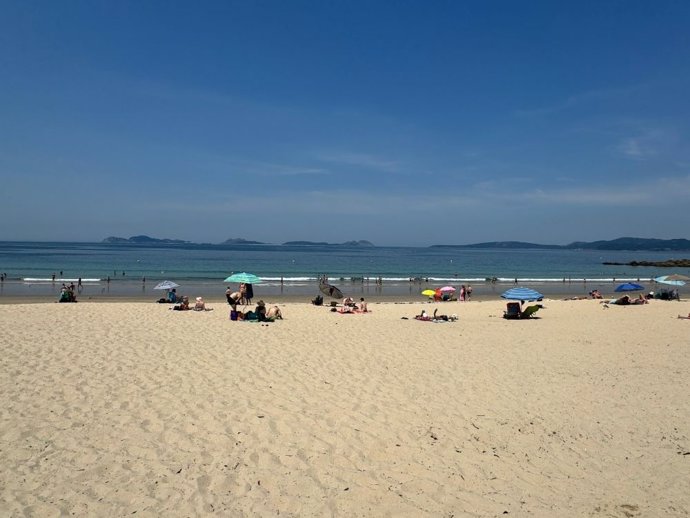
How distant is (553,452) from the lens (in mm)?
6133

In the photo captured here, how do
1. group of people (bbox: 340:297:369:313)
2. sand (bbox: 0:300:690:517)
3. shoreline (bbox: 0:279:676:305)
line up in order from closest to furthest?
1. sand (bbox: 0:300:690:517)
2. group of people (bbox: 340:297:369:313)
3. shoreline (bbox: 0:279:676:305)

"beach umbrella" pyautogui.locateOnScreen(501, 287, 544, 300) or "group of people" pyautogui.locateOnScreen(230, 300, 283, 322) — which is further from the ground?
"beach umbrella" pyautogui.locateOnScreen(501, 287, 544, 300)

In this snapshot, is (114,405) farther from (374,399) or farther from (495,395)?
(495,395)

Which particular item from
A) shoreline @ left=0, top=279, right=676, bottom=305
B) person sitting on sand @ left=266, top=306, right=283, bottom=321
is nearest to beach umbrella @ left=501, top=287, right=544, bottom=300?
person sitting on sand @ left=266, top=306, right=283, bottom=321

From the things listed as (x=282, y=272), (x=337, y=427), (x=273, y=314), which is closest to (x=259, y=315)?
(x=273, y=314)

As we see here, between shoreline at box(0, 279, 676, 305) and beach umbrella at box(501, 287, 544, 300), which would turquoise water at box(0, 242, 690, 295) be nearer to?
shoreline at box(0, 279, 676, 305)

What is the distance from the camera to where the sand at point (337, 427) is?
491 cm

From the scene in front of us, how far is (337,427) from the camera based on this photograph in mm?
6703

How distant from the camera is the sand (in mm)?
4914

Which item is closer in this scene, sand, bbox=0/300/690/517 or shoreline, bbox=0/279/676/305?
sand, bbox=0/300/690/517

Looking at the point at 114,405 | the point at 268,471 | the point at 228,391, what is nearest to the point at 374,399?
the point at 228,391

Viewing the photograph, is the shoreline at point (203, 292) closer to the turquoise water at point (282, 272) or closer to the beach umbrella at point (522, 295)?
the turquoise water at point (282, 272)

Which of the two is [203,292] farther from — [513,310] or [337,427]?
[337,427]

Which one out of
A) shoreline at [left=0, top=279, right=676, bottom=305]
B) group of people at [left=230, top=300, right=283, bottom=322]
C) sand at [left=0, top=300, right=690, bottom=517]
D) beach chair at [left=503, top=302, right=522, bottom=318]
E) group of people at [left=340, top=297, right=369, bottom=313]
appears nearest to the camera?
sand at [left=0, top=300, right=690, bottom=517]
